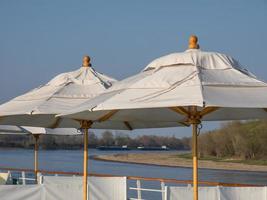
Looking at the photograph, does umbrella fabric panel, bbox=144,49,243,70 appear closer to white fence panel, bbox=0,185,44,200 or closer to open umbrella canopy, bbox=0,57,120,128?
open umbrella canopy, bbox=0,57,120,128

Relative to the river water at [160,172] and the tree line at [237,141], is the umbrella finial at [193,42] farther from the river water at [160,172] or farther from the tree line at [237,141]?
the tree line at [237,141]

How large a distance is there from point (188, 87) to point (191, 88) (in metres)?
0.05

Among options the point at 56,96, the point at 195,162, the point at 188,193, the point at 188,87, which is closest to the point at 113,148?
the point at 56,96

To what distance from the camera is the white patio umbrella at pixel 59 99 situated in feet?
27.7

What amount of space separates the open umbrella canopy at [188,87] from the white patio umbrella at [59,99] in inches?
69.5

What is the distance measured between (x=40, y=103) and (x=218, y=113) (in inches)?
102

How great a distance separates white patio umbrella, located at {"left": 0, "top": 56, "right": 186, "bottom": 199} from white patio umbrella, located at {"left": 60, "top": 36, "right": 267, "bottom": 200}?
5.83 ft

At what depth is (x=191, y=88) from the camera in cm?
598

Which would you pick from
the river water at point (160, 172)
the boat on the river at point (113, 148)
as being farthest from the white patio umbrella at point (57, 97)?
the boat on the river at point (113, 148)

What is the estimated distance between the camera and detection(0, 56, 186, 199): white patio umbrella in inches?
333

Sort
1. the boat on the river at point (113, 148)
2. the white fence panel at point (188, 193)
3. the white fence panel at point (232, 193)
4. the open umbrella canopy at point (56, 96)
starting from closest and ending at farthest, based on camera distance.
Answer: the white fence panel at point (188, 193) < the white fence panel at point (232, 193) < the open umbrella canopy at point (56, 96) < the boat on the river at point (113, 148)

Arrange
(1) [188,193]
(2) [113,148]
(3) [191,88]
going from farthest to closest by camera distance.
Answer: (2) [113,148], (1) [188,193], (3) [191,88]

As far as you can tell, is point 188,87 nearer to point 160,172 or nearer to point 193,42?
point 193,42

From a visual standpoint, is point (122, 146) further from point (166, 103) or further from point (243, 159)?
point (166, 103)
